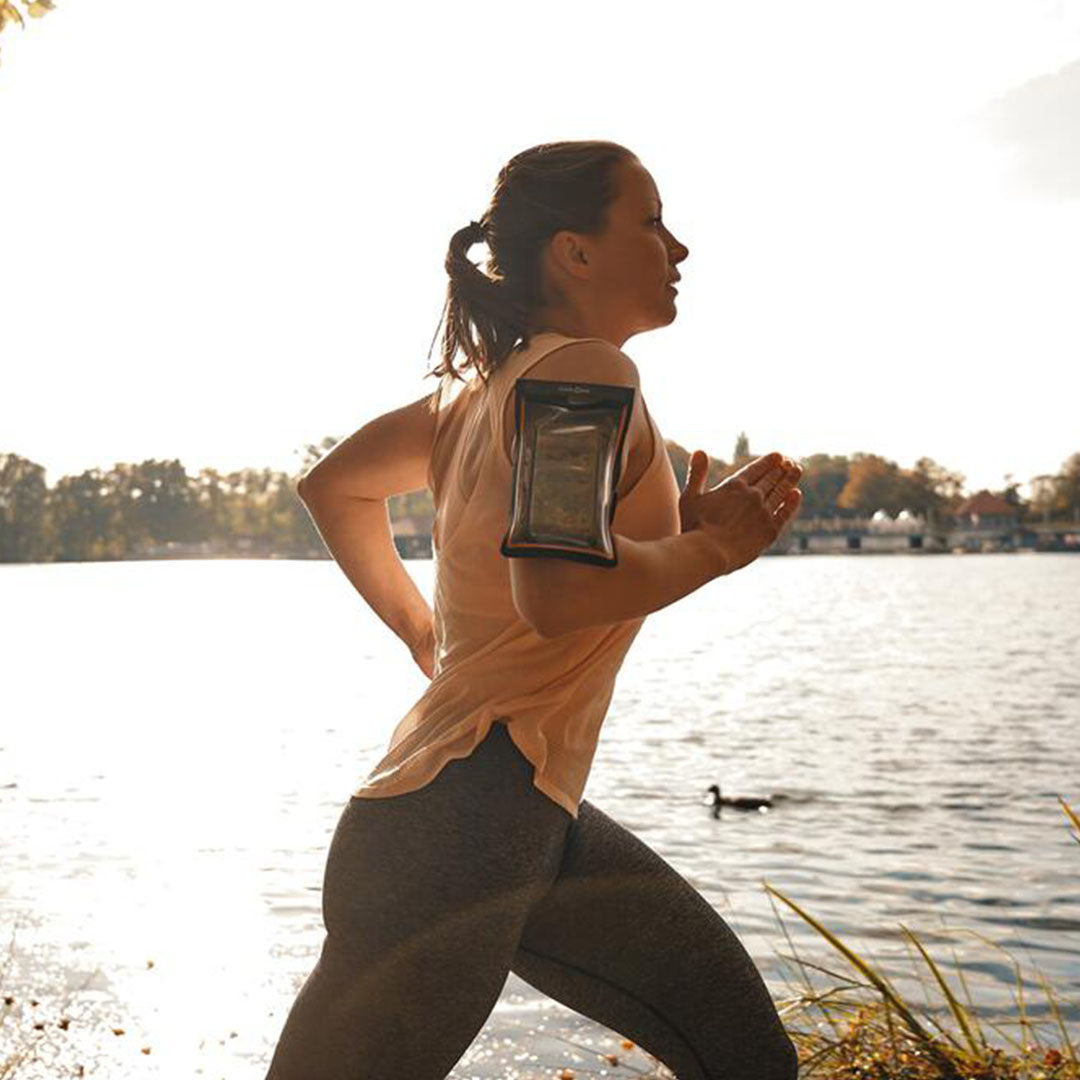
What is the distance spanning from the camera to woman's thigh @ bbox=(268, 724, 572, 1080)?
2262mm

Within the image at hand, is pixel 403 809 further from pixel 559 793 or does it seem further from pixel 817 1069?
pixel 817 1069

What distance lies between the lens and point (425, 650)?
9.69 ft

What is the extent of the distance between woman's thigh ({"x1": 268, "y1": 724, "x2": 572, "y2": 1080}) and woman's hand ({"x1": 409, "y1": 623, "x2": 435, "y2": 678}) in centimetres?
62

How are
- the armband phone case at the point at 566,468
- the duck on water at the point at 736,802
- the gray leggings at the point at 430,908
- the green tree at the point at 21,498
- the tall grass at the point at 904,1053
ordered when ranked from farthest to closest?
the green tree at the point at 21,498
the duck on water at the point at 736,802
the tall grass at the point at 904,1053
the gray leggings at the point at 430,908
the armband phone case at the point at 566,468

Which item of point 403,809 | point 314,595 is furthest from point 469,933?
point 314,595

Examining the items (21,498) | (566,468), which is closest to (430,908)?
(566,468)

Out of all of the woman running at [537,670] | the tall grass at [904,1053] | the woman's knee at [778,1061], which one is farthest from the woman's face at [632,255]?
the tall grass at [904,1053]

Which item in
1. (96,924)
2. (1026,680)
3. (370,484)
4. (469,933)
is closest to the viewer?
(469,933)

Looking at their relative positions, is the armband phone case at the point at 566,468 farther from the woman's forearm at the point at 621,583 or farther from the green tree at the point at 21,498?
the green tree at the point at 21,498

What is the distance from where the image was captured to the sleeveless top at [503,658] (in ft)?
7.61

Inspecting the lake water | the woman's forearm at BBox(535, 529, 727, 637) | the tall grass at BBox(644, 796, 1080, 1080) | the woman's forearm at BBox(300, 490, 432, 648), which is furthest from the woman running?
the lake water

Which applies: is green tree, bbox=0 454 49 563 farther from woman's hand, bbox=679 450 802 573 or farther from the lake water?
woman's hand, bbox=679 450 802 573

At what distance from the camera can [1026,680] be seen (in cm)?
5200

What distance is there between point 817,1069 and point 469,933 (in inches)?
145
